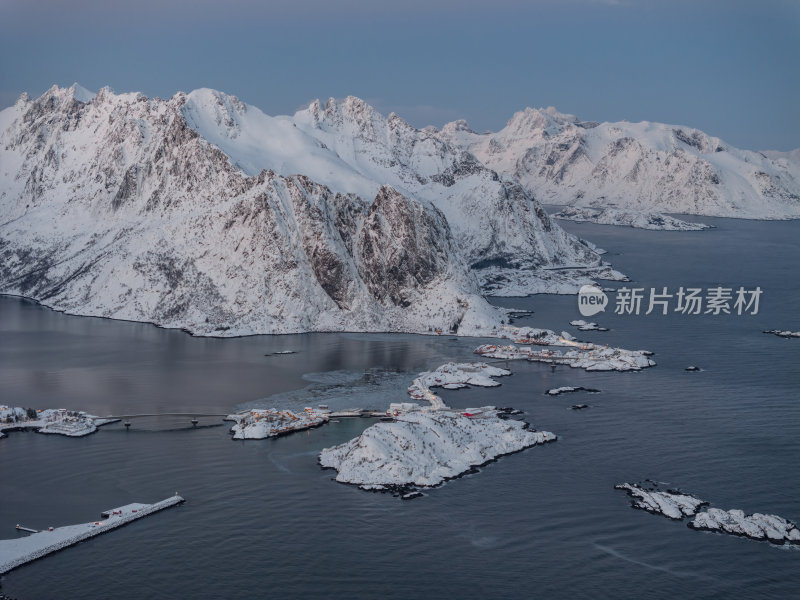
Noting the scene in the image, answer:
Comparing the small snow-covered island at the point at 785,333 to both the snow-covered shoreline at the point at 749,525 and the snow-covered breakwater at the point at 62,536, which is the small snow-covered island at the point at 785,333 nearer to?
the snow-covered shoreline at the point at 749,525

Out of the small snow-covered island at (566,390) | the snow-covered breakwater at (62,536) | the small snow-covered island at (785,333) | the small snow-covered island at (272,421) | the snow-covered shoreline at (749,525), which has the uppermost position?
the small snow-covered island at (785,333)

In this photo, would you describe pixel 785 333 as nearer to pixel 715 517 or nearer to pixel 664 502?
pixel 664 502

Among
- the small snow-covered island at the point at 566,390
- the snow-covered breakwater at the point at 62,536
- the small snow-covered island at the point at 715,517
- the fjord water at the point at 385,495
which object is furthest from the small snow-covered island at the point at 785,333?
the snow-covered breakwater at the point at 62,536

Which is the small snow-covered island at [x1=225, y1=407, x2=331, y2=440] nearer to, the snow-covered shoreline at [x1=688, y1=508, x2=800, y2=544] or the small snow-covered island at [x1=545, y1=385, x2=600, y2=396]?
the small snow-covered island at [x1=545, y1=385, x2=600, y2=396]

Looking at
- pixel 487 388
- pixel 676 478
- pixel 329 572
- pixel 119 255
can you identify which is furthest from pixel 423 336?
pixel 329 572

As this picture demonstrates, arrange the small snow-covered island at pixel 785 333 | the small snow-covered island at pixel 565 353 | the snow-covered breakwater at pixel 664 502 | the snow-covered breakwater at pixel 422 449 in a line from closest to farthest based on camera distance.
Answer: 1. the snow-covered breakwater at pixel 664 502
2. the snow-covered breakwater at pixel 422 449
3. the small snow-covered island at pixel 565 353
4. the small snow-covered island at pixel 785 333

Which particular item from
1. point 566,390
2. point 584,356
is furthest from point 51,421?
point 584,356

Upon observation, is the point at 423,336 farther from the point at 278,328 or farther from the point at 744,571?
the point at 744,571

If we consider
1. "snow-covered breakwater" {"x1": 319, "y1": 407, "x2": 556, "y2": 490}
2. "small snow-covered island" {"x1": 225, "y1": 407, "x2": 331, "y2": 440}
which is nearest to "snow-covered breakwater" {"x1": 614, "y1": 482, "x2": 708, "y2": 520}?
"snow-covered breakwater" {"x1": 319, "y1": 407, "x2": 556, "y2": 490}
